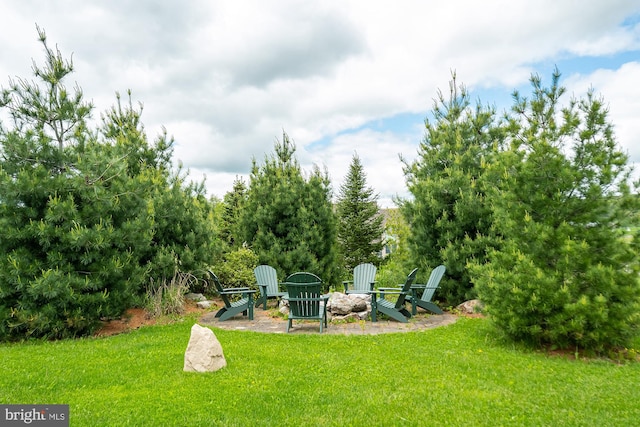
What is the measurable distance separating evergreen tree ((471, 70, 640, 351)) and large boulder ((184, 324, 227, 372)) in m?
3.77

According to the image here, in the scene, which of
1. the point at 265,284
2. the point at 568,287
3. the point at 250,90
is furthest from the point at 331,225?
the point at 568,287

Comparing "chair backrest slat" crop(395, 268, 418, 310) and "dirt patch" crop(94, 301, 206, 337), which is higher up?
"chair backrest slat" crop(395, 268, 418, 310)

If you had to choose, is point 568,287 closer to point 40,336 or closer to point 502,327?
point 502,327

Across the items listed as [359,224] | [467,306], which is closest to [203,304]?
[467,306]

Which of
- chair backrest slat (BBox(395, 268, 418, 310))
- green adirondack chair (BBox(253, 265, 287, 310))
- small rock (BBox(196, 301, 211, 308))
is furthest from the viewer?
small rock (BBox(196, 301, 211, 308))

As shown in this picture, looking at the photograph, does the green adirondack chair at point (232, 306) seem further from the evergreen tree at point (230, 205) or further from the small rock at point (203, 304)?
the evergreen tree at point (230, 205)

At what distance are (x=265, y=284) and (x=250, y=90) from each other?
4509 mm

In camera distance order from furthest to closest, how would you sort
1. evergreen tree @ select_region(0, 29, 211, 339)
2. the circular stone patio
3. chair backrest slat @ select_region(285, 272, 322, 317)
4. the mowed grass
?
1. the circular stone patio
2. chair backrest slat @ select_region(285, 272, 322, 317)
3. evergreen tree @ select_region(0, 29, 211, 339)
4. the mowed grass

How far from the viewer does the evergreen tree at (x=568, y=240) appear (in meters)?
4.87

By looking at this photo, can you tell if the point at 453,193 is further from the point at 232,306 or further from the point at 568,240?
the point at 232,306

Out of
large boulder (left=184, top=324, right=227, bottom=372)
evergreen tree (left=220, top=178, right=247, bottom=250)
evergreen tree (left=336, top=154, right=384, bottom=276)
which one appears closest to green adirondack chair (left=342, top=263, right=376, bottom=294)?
large boulder (left=184, top=324, right=227, bottom=372)

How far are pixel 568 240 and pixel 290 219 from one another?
7.17 meters

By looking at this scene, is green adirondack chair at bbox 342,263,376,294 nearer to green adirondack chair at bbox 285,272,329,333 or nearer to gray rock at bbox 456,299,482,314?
gray rock at bbox 456,299,482,314

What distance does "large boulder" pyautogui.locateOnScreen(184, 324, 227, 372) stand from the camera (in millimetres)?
4352
